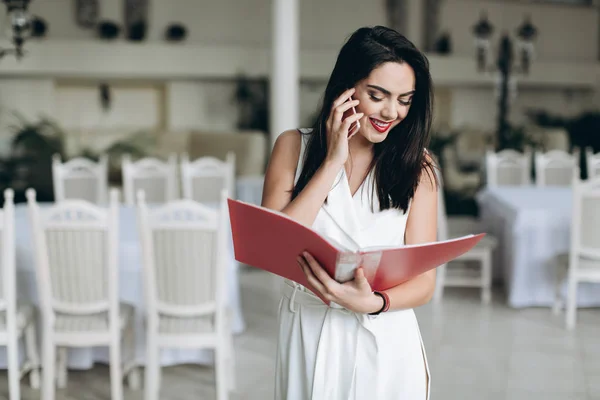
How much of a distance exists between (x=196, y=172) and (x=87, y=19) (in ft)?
16.6

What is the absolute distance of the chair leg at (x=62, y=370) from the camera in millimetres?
3896

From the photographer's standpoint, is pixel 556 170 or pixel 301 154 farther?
pixel 556 170

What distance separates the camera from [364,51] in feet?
5.24

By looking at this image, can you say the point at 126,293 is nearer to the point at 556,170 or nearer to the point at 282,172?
the point at 282,172

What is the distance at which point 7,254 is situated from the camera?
3.34 m

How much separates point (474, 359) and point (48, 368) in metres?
2.37

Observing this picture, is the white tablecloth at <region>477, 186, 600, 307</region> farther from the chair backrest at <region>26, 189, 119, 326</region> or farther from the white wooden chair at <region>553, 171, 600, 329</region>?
the chair backrest at <region>26, 189, 119, 326</region>

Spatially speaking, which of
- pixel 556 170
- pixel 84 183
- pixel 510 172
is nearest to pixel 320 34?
pixel 510 172

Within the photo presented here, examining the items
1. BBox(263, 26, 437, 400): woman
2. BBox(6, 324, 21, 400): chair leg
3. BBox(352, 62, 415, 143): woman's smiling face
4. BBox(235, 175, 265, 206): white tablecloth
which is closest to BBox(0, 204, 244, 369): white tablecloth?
BBox(6, 324, 21, 400): chair leg

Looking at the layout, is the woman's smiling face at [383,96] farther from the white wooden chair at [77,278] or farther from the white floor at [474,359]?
the white floor at [474,359]

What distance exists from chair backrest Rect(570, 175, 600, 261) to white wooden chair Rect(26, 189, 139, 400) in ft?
9.58

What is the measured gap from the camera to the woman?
5.25ft

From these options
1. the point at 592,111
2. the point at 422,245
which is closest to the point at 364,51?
the point at 422,245

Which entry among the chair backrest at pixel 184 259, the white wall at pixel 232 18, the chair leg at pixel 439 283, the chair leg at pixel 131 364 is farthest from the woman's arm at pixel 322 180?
the white wall at pixel 232 18
